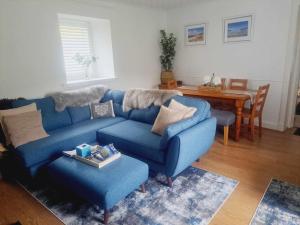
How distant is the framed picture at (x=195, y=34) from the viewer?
14.7 ft

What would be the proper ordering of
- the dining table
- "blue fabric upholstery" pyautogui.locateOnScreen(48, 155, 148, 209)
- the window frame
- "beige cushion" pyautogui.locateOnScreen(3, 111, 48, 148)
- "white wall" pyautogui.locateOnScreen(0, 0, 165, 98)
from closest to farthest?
"blue fabric upholstery" pyautogui.locateOnScreen(48, 155, 148, 209), "beige cushion" pyautogui.locateOnScreen(3, 111, 48, 148), "white wall" pyautogui.locateOnScreen(0, 0, 165, 98), the dining table, the window frame

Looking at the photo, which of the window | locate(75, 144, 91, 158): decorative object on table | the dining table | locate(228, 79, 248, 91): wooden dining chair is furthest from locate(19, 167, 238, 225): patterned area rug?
the window

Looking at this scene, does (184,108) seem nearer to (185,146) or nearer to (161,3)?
A: (185,146)

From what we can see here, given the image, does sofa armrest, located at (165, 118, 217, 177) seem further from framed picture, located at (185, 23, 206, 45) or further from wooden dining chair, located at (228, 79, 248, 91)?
framed picture, located at (185, 23, 206, 45)

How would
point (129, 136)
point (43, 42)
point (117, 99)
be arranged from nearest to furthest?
point (129, 136) → point (43, 42) → point (117, 99)

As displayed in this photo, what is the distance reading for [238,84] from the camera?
4.09 metres

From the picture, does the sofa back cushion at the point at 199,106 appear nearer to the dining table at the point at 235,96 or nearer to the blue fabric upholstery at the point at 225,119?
the blue fabric upholstery at the point at 225,119

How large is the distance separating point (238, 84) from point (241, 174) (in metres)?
1.99

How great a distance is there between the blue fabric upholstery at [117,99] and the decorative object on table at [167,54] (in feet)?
5.48

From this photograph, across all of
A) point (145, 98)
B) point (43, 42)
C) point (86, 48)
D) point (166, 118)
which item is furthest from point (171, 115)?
point (86, 48)

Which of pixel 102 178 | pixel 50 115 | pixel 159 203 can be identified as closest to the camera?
pixel 102 178

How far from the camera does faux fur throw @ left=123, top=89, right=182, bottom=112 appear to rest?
316 cm

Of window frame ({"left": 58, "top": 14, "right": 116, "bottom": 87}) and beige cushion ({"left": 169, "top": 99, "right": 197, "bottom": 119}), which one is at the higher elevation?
window frame ({"left": 58, "top": 14, "right": 116, "bottom": 87})

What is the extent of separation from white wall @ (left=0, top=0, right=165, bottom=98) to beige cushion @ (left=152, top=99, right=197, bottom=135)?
179cm
